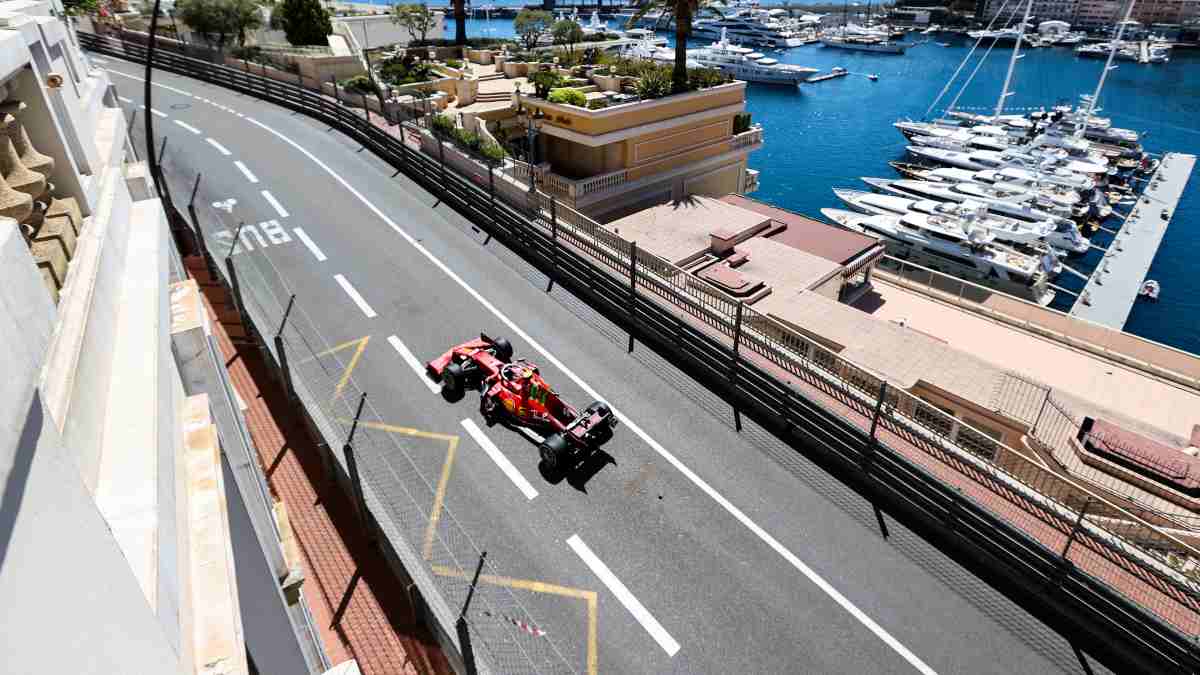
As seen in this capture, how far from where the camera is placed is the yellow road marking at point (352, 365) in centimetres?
1645

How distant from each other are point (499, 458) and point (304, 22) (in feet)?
142

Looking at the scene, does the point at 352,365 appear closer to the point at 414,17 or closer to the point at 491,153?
the point at 491,153

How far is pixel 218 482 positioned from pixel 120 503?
6.57 feet

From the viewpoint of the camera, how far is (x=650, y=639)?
1095cm

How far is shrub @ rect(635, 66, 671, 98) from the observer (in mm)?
30583

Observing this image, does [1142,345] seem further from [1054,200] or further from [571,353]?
[571,353]

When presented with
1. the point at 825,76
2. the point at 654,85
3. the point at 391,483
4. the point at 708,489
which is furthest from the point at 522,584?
the point at 825,76

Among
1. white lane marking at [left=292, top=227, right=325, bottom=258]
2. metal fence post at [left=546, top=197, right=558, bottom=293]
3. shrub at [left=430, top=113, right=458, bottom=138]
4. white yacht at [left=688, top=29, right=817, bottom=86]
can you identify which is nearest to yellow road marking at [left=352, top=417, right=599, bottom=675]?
metal fence post at [left=546, top=197, right=558, bottom=293]

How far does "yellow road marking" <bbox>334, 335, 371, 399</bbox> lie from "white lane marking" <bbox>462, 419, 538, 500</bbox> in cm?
359

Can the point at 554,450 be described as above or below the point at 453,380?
below

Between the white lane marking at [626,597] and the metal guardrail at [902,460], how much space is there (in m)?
1.81

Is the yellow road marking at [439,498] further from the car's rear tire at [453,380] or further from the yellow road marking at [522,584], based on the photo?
the car's rear tire at [453,380]

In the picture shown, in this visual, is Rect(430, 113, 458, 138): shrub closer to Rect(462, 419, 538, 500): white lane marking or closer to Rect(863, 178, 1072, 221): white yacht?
Rect(462, 419, 538, 500): white lane marking

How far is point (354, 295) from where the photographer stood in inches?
810
